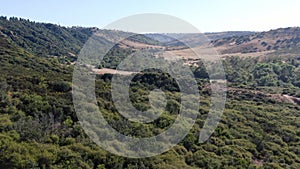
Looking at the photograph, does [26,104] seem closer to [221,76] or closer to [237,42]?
[221,76]

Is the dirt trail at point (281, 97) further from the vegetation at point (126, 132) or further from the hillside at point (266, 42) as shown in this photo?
the hillside at point (266, 42)

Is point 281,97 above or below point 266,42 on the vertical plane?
below

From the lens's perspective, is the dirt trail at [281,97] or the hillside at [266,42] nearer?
the dirt trail at [281,97]

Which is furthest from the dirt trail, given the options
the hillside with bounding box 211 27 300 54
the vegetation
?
the hillside with bounding box 211 27 300 54

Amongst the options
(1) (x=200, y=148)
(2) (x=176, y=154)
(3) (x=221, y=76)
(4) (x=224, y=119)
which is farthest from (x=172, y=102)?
(3) (x=221, y=76)

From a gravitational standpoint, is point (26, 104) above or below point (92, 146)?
above

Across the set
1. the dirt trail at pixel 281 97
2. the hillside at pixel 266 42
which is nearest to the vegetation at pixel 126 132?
the dirt trail at pixel 281 97

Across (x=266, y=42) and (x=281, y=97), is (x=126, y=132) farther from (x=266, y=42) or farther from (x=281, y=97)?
(x=266, y=42)

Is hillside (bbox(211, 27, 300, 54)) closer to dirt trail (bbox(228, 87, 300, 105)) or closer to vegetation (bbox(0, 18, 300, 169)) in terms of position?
dirt trail (bbox(228, 87, 300, 105))

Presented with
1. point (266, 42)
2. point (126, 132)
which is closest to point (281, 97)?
point (126, 132)

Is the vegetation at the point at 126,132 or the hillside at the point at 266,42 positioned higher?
the hillside at the point at 266,42

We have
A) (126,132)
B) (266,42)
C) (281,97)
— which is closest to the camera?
(126,132)
